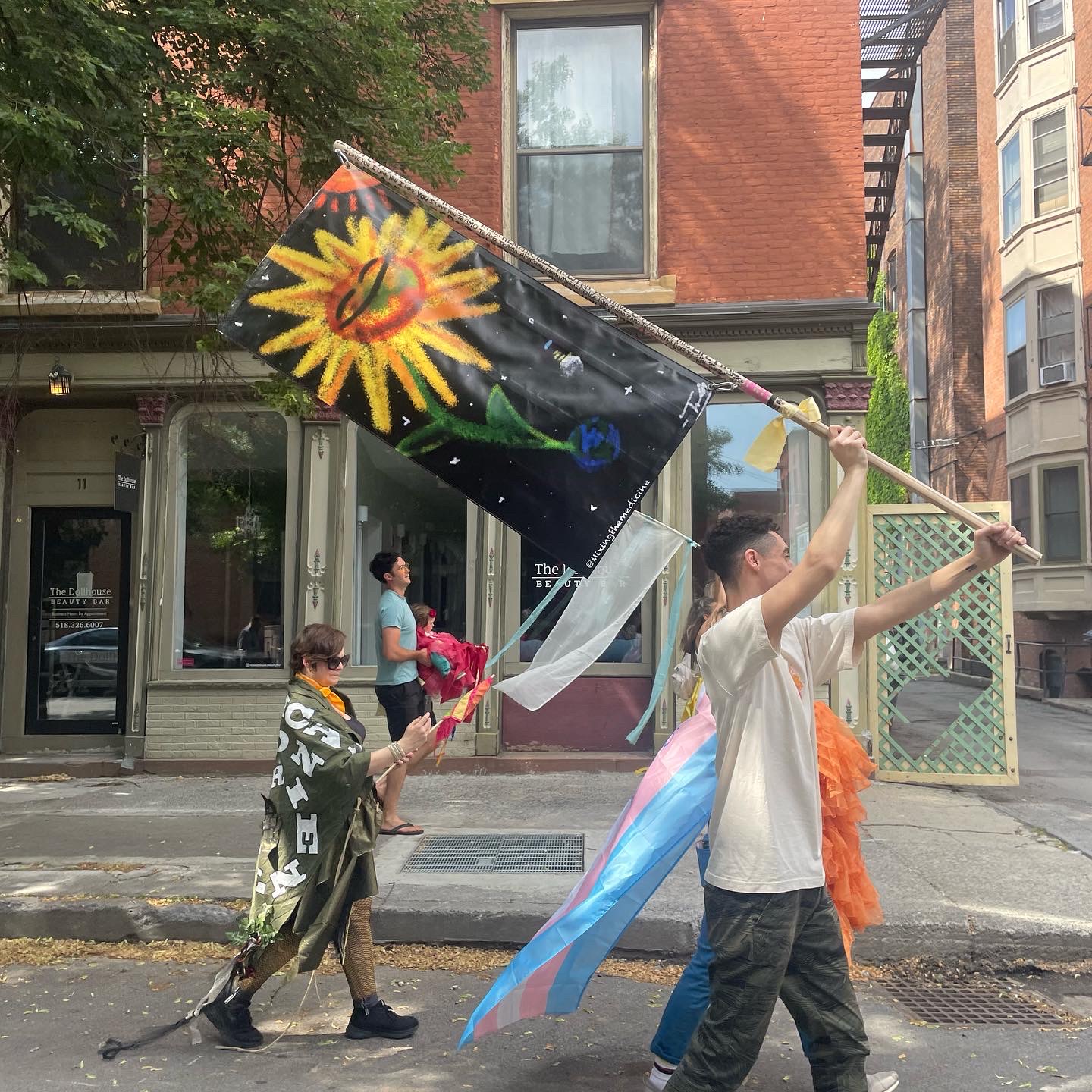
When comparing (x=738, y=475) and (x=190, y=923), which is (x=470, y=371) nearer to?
(x=190, y=923)

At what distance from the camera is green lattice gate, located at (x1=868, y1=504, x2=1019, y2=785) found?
30.3 ft

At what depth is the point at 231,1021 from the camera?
13.2 feet

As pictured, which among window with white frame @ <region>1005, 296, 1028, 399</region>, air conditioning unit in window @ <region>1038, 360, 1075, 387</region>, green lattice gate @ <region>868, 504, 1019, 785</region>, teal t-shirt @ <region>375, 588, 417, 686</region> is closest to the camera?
teal t-shirt @ <region>375, 588, 417, 686</region>

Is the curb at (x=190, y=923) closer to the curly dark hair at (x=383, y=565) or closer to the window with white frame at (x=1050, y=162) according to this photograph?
the curly dark hair at (x=383, y=565)

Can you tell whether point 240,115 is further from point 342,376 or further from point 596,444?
point 596,444

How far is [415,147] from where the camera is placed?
803 centimetres

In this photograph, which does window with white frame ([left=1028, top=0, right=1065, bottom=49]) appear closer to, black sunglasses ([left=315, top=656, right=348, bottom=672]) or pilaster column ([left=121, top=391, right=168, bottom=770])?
pilaster column ([left=121, top=391, right=168, bottom=770])

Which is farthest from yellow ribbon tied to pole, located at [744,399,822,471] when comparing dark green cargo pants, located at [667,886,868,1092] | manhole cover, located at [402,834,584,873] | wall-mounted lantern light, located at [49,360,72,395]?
wall-mounted lantern light, located at [49,360,72,395]

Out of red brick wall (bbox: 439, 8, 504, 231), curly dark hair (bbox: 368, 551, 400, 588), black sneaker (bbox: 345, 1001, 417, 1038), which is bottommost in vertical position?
black sneaker (bbox: 345, 1001, 417, 1038)

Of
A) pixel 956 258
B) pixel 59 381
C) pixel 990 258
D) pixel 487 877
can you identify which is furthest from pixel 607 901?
pixel 956 258

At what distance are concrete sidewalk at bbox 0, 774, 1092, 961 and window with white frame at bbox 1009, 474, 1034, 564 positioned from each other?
53.1 ft

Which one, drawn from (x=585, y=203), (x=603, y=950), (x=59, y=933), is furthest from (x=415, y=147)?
(x=603, y=950)

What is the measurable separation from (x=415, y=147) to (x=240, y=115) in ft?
5.94

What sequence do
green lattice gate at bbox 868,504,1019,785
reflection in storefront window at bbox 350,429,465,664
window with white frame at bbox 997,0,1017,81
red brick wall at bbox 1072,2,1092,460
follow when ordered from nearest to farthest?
green lattice gate at bbox 868,504,1019,785, reflection in storefront window at bbox 350,429,465,664, red brick wall at bbox 1072,2,1092,460, window with white frame at bbox 997,0,1017,81
